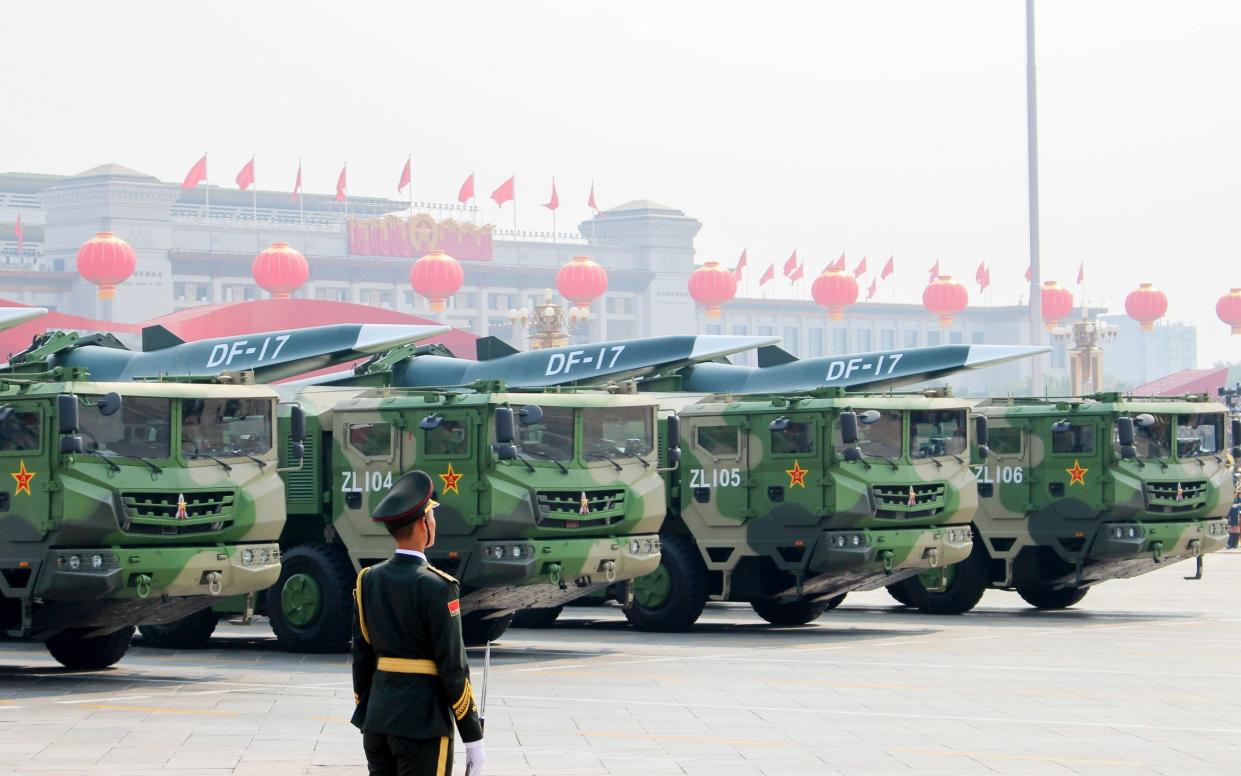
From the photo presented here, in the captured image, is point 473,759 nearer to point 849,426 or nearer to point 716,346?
point 849,426

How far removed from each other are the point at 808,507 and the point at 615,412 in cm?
289

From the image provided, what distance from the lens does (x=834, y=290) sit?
96.2 m

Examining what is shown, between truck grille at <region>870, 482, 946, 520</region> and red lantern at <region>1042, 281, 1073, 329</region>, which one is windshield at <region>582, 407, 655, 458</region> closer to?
truck grille at <region>870, 482, 946, 520</region>

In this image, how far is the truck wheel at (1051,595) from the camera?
80.3 ft

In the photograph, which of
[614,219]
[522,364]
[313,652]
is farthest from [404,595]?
[614,219]

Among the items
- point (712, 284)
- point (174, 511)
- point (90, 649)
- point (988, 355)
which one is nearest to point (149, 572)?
point (174, 511)

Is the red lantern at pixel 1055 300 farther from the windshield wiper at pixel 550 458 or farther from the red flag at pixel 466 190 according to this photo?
the windshield wiper at pixel 550 458

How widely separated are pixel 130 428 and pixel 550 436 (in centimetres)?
421

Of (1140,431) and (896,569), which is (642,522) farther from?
(1140,431)

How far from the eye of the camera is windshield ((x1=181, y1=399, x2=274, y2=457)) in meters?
16.1

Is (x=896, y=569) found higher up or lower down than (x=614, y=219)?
lower down

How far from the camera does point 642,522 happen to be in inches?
747

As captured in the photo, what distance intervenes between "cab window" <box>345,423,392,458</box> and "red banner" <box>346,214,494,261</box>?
90.6m

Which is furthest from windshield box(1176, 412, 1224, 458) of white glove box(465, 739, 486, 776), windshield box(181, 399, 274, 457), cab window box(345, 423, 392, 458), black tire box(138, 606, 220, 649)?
white glove box(465, 739, 486, 776)
